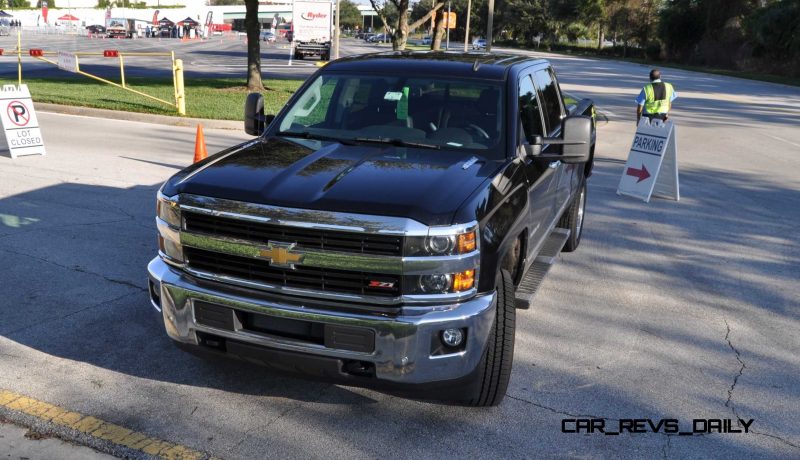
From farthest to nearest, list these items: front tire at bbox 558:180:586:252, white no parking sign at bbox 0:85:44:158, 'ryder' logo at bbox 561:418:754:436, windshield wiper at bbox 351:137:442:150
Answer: white no parking sign at bbox 0:85:44:158
front tire at bbox 558:180:586:252
windshield wiper at bbox 351:137:442:150
'ryder' logo at bbox 561:418:754:436

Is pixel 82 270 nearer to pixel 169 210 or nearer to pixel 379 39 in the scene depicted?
pixel 169 210

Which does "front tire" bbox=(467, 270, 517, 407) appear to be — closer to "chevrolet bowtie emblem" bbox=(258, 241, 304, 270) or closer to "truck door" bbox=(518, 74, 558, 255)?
"truck door" bbox=(518, 74, 558, 255)

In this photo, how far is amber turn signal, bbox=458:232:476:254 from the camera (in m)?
3.54

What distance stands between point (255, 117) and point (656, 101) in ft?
Result: 32.7

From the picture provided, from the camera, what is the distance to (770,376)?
4.71m

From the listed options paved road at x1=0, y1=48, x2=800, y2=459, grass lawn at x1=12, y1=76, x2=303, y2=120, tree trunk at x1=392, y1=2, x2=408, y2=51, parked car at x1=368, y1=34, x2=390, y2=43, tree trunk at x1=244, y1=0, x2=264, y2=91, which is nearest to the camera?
paved road at x1=0, y1=48, x2=800, y2=459

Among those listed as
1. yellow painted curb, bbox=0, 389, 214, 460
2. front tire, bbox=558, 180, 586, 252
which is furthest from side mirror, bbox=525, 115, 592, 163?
yellow painted curb, bbox=0, 389, 214, 460

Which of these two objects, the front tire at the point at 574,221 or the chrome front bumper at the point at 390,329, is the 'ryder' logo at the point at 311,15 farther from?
the chrome front bumper at the point at 390,329

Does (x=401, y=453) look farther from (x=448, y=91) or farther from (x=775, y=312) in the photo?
(x=775, y=312)

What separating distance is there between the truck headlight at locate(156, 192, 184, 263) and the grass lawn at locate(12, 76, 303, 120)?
12485 mm

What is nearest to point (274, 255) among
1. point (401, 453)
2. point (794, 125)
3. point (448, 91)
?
point (401, 453)

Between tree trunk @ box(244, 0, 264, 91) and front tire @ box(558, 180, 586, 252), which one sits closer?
front tire @ box(558, 180, 586, 252)

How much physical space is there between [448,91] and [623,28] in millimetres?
82075

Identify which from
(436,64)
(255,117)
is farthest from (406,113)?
(255,117)
